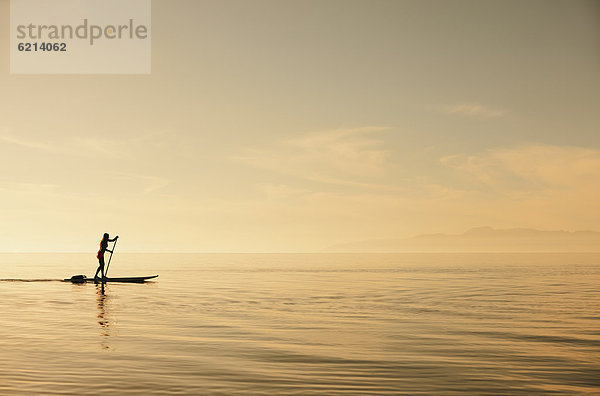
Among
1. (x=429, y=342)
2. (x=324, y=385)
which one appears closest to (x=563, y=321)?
(x=429, y=342)

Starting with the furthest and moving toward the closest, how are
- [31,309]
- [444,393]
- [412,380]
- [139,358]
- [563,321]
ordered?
[31,309] < [563,321] < [139,358] < [412,380] < [444,393]

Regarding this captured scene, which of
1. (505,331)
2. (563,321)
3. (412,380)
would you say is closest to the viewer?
(412,380)

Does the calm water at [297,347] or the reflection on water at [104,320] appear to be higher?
the reflection on water at [104,320]

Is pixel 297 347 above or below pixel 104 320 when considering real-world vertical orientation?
below

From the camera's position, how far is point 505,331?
62.1ft

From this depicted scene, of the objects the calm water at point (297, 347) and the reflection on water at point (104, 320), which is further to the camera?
the reflection on water at point (104, 320)

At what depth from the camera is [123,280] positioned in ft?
134

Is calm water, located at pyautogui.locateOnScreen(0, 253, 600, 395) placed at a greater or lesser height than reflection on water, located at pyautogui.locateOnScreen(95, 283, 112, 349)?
lesser

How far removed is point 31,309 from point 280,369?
15.3 meters

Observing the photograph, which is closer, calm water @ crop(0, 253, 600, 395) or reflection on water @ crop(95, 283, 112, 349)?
calm water @ crop(0, 253, 600, 395)

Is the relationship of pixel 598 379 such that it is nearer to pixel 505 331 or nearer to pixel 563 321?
pixel 505 331

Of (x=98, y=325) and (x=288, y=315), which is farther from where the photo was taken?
(x=288, y=315)

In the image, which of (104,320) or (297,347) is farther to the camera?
(104,320)

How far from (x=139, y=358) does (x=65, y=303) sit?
14757mm
